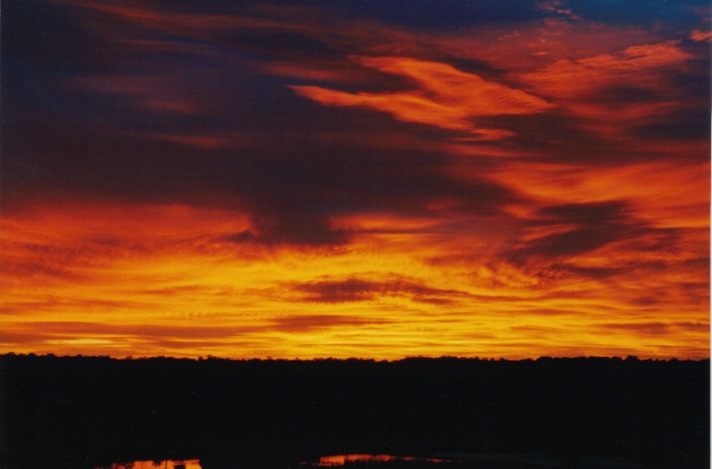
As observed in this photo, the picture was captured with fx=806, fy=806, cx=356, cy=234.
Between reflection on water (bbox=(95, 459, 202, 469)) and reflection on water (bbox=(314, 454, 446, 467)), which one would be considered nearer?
reflection on water (bbox=(95, 459, 202, 469))

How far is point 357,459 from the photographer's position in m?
15.1

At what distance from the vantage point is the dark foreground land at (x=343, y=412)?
1625 centimetres

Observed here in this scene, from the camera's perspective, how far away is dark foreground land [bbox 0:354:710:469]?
16250mm

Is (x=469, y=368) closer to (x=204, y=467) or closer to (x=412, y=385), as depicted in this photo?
(x=412, y=385)

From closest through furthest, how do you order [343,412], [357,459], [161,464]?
[161,464] → [357,459] → [343,412]

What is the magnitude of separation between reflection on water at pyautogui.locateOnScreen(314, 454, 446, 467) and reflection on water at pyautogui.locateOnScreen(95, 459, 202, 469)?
89.8 inches

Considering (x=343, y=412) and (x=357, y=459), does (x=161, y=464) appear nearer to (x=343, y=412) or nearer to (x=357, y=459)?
(x=357, y=459)

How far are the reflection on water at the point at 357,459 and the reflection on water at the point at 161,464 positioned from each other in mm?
2282

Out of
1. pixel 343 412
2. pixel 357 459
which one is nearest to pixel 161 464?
pixel 357 459

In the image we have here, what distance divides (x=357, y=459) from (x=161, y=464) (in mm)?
3603

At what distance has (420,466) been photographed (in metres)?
14.4

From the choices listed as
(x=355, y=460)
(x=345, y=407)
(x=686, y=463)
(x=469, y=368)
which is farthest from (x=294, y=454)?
(x=469, y=368)

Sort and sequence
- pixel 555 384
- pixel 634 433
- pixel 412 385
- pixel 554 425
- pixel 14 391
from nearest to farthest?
1. pixel 634 433
2. pixel 554 425
3. pixel 14 391
4. pixel 555 384
5. pixel 412 385

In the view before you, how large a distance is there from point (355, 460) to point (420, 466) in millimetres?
1330
